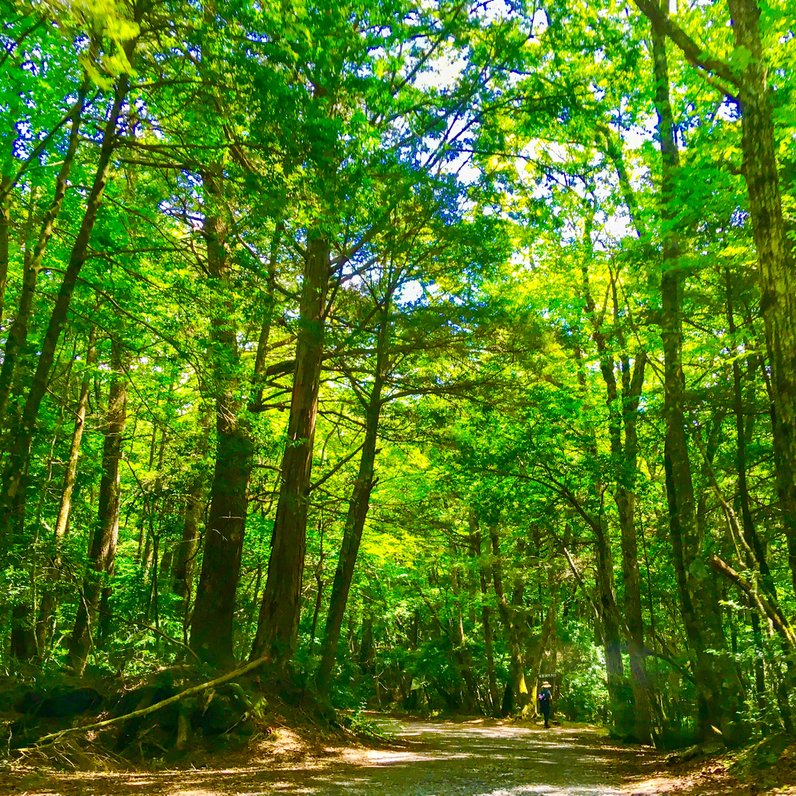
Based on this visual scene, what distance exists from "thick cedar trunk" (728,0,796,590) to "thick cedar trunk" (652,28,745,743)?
193 centimetres

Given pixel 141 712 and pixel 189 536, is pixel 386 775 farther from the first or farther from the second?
pixel 189 536

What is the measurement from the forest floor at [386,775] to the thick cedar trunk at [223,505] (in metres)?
2.43

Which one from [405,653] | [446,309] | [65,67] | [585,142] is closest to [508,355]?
[446,309]

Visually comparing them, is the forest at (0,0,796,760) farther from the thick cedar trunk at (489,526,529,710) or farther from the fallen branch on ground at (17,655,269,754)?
the thick cedar trunk at (489,526,529,710)

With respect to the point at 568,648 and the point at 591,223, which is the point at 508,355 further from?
the point at 568,648

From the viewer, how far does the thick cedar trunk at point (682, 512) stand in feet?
29.1

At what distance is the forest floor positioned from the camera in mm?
6227

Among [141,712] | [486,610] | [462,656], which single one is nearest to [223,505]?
[141,712]

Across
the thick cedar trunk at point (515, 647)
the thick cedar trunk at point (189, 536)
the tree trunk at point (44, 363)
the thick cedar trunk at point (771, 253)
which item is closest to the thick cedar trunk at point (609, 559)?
the thick cedar trunk at point (771, 253)

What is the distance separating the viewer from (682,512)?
31.9 feet

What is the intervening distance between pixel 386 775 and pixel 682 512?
566 centimetres

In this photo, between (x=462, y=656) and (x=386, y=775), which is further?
(x=462, y=656)

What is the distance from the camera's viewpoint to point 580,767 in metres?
9.31

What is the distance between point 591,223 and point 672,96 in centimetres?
269
